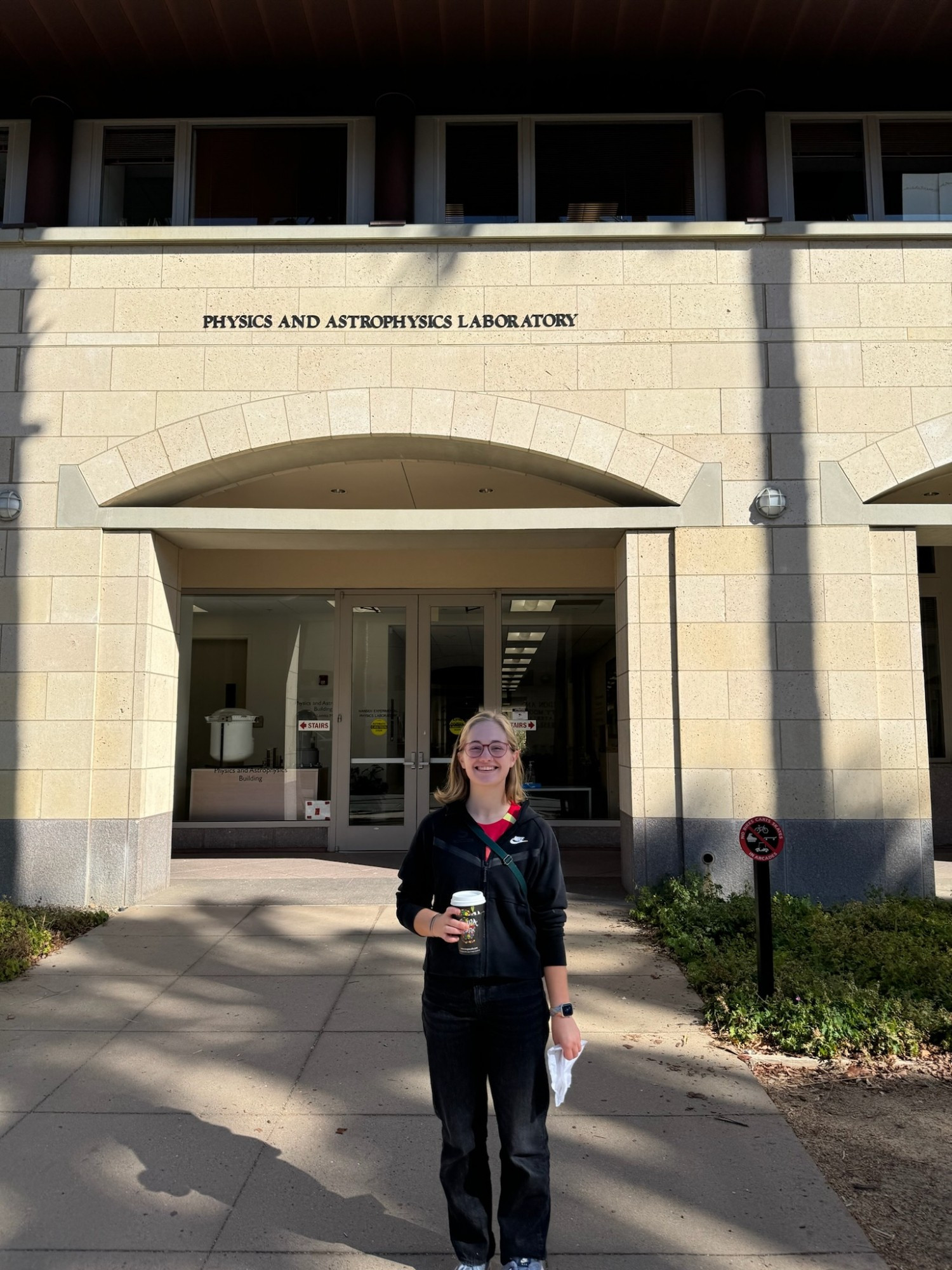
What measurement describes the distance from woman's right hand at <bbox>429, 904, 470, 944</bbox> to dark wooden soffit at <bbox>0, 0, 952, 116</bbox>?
9031 mm

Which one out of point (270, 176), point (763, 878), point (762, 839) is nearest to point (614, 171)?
point (270, 176)

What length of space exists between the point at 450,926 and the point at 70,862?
6712 millimetres

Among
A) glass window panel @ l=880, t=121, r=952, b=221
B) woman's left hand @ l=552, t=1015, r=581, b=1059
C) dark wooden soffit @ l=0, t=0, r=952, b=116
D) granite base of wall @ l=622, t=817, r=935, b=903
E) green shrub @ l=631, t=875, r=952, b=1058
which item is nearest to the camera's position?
woman's left hand @ l=552, t=1015, r=581, b=1059

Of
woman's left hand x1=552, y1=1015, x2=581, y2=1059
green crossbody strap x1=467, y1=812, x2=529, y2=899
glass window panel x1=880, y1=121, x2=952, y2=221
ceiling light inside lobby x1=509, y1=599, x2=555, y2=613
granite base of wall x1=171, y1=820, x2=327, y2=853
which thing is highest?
glass window panel x1=880, y1=121, x2=952, y2=221

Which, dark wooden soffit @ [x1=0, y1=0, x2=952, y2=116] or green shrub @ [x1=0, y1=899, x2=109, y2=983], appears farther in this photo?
dark wooden soffit @ [x1=0, y1=0, x2=952, y2=116]

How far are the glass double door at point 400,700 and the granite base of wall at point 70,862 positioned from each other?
11.9 feet

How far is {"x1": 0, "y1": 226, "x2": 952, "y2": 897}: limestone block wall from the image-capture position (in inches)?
330

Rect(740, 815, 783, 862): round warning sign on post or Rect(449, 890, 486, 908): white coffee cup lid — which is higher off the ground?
Rect(449, 890, 486, 908): white coffee cup lid

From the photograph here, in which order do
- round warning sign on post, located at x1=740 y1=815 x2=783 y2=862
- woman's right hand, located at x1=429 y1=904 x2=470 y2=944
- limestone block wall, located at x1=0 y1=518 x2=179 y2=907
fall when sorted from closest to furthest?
woman's right hand, located at x1=429 y1=904 x2=470 y2=944 → round warning sign on post, located at x1=740 y1=815 x2=783 y2=862 → limestone block wall, located at x1=0 y1=518 x2=179 y2=907

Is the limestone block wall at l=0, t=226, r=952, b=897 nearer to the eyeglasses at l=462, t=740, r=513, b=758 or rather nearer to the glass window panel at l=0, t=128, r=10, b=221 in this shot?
the glass window panel at l=0, t=128, r=10, b=221

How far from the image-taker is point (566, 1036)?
113 inches

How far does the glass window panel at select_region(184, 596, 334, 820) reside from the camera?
1191 cm

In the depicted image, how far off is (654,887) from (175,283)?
23.6 feet

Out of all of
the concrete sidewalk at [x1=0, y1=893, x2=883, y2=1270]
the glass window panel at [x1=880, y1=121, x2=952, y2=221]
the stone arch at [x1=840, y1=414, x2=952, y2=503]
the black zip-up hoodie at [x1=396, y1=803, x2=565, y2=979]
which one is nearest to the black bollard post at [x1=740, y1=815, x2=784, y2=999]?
the concrete sidewalk at [x1=0, y1=893, x2=883, y2=1270]
